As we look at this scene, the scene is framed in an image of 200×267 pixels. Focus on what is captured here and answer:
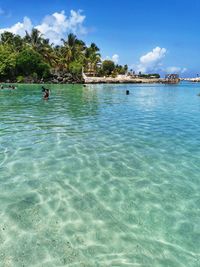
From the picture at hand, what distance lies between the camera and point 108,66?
13800cm

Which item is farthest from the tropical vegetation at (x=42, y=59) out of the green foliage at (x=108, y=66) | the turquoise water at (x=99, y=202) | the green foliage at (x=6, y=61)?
the turquoise water at (x=99, y=202)

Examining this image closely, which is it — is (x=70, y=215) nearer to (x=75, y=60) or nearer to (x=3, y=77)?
(x=3, y=77)

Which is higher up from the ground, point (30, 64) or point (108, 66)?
point (30, 64)

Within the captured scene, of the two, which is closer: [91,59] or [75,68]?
[75,68]

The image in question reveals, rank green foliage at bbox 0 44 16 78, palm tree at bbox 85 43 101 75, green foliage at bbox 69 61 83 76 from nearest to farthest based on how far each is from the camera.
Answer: green foliage at bbox 0 44 16 78 → green foliage at bbox 69 61 83 76 → palm tree at bbox 85 43 101 75

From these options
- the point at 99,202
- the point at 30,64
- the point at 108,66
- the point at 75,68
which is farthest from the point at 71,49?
the point at 99,202

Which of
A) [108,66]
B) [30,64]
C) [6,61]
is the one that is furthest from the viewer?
[108,66]

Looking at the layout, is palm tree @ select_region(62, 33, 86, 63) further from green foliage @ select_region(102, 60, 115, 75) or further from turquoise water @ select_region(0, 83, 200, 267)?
turquoise water @ select_region(0, 83, 200, 267)

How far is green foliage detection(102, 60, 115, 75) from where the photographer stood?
13620 centimetres

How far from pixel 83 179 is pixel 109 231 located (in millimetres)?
2771

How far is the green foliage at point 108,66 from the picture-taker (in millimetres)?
136200

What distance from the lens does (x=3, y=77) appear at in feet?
281

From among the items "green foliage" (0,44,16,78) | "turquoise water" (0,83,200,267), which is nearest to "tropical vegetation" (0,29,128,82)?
"green foliage" (0,44,16,78)

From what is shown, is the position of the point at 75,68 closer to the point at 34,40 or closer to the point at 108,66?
the point at 34,40
